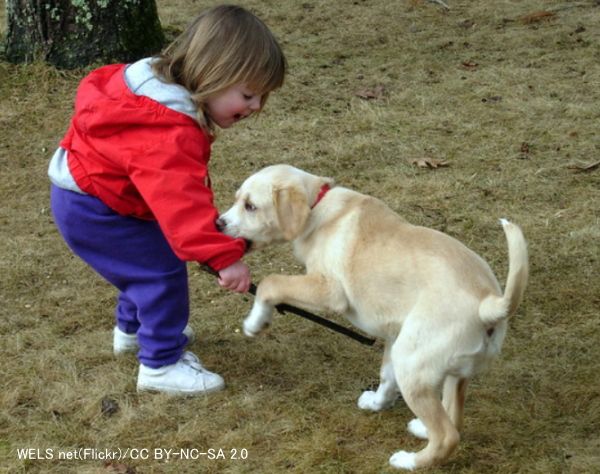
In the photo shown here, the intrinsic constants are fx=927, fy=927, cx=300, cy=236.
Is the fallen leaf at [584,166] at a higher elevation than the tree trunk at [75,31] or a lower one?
lower

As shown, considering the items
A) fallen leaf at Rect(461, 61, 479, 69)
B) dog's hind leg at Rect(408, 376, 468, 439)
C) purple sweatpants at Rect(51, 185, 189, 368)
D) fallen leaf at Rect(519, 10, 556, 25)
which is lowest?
fallen leaf at Rect(519, 10, 556, 25)

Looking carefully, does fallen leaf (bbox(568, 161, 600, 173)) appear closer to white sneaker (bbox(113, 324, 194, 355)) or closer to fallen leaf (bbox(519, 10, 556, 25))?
white sneaker (bbox(113, 324, 194, 355))

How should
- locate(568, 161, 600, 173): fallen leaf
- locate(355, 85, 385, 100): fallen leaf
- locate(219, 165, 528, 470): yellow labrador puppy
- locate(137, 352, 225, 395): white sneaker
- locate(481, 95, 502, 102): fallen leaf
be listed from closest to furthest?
locate(219, 165, 528, 470): yellow labrador puppy < locate(137, 352, 225, 395): white sneaker < locate(568, 161, 600, 173): fallen leaf < locate(481, 95, 502, 102): fallen leaf < locate(355, 85, 385, 100): fallen leaf

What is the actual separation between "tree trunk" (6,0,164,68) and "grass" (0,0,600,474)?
0.60 ft

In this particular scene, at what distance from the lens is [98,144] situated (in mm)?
3713

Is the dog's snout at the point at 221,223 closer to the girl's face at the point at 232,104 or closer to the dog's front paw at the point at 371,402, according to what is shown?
the girl's face at the point at 232,104

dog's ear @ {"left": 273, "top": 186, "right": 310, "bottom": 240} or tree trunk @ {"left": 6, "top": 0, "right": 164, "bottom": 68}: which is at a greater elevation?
dog's ear @ {"left": 273, "top": 186, "right": 310, "bottom": 240}

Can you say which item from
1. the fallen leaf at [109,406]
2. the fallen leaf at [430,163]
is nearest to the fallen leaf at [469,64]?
the fallen leaf at [430,163]

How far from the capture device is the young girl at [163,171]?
3576 millimetres

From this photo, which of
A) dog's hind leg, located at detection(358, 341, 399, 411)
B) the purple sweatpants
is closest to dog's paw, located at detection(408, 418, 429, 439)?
dog's hind leg, located at detection(358, 341, 399, 411)

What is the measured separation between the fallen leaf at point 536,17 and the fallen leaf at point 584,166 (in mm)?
3625

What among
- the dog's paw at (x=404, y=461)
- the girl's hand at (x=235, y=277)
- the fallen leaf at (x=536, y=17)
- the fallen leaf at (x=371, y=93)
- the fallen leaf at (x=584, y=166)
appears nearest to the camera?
the dog's paw at (x=404, y=461)

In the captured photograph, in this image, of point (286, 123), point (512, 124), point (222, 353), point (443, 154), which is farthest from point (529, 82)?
point (222, 353)

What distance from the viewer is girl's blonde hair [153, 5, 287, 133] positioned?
371cm
